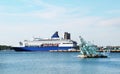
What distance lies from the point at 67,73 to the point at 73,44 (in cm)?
12840

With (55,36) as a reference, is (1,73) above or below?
below

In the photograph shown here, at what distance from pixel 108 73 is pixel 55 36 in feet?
437

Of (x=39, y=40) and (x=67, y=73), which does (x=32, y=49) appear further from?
(x=67, y=73)

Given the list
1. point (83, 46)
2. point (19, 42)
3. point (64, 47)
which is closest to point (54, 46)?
point (64, 47)

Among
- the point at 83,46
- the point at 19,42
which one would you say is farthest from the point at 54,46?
the point at 83,46

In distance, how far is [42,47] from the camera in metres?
176

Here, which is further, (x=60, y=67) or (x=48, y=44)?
(x=48, y=44)

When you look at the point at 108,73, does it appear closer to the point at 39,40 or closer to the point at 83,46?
the point at 83,46

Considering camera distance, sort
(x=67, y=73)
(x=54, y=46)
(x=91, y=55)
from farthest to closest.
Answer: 1. (x=54, y=46)
2. (x=91, y=55)
3. (x=67, y=73)

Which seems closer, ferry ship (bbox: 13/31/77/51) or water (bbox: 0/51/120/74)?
water (bbox: 0/51/120/74)

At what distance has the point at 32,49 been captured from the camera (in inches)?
7032

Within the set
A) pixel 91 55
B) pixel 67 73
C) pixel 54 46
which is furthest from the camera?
pixel 54 46

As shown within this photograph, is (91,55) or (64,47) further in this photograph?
(64,47)

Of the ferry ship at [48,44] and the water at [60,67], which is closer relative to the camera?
the water at [60,67]
